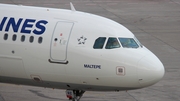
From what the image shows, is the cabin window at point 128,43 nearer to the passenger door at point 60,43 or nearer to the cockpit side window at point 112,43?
the cockpit side window at point 112,43

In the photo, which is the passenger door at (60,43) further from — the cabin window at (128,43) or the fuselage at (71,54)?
the cabin window at (128,43)

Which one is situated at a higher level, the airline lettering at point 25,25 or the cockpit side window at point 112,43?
the airline lettering at point 25,25

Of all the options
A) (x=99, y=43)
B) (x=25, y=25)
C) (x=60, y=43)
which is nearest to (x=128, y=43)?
(x=99, y=43)

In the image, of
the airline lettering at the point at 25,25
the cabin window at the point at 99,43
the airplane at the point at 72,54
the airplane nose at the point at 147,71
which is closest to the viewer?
the airplane nose at the point at 147,71

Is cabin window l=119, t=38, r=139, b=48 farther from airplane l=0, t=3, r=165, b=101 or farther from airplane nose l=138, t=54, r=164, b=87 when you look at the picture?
airplane nose l=138, t=54, r=164, b=87

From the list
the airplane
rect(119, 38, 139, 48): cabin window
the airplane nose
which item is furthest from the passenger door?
the airplane nose

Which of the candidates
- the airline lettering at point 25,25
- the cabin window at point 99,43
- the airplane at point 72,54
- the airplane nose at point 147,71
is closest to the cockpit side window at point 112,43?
the airplane at point 72,54

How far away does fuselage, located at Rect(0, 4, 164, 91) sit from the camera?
24.2 metres

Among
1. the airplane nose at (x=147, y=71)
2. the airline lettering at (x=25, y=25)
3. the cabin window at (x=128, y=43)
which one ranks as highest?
the airline lettering at (x=25, y=25)

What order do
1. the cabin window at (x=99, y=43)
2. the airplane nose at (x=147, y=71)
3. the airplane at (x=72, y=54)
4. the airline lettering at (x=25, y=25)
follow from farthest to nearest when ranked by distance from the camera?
the airline lettering at (x=25, y=25) < the cabin window at (x=99, y=43) < the airplane at (x=72, y=54) < the airplane nose at (x=147, y=71)

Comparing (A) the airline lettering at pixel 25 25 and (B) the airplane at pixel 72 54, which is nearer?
(B) the airplane at pixel 72 54

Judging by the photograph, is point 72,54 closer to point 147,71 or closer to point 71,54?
point 71,54

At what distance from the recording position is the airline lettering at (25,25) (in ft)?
82.8

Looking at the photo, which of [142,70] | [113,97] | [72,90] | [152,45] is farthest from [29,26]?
[152,45]
